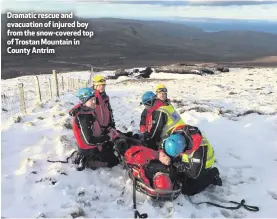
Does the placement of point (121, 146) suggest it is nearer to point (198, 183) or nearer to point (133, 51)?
point (198, 183)

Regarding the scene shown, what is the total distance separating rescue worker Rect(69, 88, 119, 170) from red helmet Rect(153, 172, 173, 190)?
1.46 m

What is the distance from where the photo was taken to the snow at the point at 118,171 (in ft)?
20.7

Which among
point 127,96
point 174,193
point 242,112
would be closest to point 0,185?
point 174,193

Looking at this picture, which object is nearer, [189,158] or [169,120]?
[189,158]

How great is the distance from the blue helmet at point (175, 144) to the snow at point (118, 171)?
87 cm

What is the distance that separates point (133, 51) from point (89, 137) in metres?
76.3

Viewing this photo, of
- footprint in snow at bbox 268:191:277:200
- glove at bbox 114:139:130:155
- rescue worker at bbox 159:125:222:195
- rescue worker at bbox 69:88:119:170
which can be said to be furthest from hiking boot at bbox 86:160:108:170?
footprint in snow at bbox 268:191:277:200

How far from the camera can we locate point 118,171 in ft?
25.6

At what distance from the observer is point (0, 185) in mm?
6586

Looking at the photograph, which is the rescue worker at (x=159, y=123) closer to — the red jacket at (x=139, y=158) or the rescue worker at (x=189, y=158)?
the red jacket at (x=139, y=158)

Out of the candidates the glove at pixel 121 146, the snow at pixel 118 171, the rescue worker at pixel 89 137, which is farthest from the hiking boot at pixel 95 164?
the glove at pixel 121 146

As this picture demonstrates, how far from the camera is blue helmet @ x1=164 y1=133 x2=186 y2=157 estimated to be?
6.35 m

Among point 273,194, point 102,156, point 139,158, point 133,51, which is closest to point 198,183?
point 139,158

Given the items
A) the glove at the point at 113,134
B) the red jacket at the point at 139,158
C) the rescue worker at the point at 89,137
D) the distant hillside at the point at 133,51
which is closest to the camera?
the red jacket at the point at 139,158
